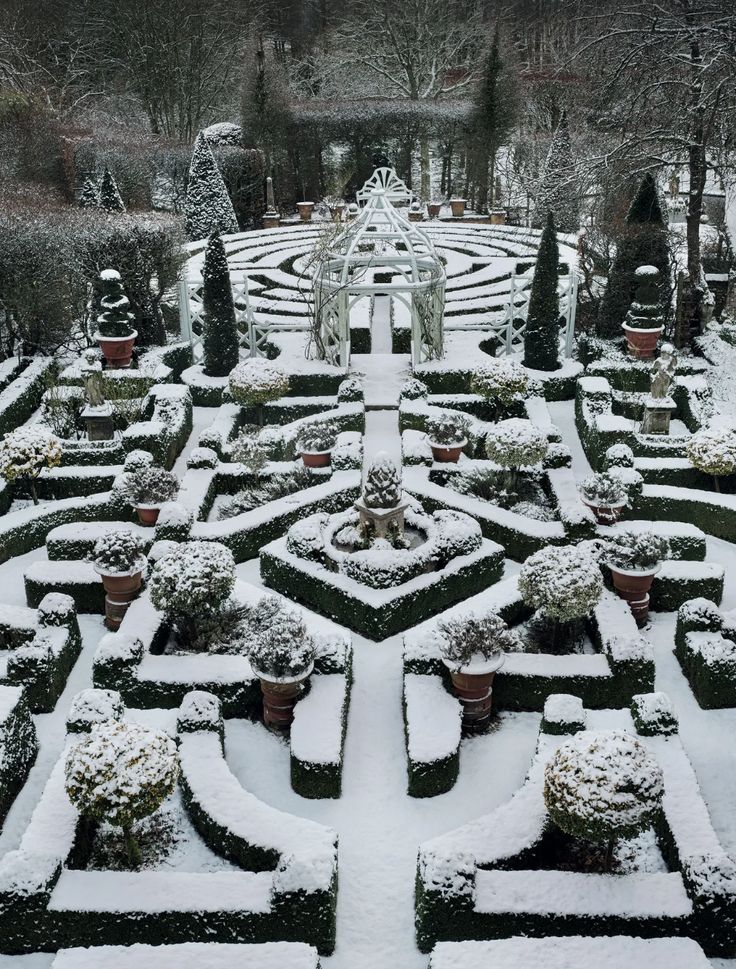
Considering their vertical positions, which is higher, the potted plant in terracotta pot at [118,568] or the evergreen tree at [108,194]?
the evergreen tree at [108,194]

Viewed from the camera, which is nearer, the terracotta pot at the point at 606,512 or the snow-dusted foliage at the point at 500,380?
the terracotta pot at the point at 606,512

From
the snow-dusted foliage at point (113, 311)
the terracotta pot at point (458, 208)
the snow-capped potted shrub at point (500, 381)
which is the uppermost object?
the terracotta pot at point (458, 208)

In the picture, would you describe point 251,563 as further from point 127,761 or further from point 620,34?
point 620,34

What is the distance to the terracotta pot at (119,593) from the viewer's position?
50.0 feet

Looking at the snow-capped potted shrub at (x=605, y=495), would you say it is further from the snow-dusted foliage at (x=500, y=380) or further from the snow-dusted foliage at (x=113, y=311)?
the snow-dusted foliage at (x=113, y=311)

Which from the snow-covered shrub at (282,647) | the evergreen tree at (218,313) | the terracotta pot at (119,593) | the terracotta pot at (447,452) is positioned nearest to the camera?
the snow-covered shrub at (282,647)

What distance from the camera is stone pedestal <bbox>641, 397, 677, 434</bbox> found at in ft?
68.6

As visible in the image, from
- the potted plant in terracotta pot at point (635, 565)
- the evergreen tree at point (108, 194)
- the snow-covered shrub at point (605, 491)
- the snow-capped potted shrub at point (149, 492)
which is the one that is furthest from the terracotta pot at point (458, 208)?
the potted plant in terracotta pot at point (635, 565)

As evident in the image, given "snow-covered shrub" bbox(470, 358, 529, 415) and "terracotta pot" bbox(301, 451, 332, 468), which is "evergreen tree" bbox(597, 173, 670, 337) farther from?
"terracotta pot" bbox(301, 451, 332, 468)

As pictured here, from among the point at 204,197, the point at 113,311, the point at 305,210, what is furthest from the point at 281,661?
the point at 305,210

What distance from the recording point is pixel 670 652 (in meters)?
14.8

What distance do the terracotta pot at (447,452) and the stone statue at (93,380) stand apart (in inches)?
319

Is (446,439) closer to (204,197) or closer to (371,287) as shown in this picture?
(371,287)

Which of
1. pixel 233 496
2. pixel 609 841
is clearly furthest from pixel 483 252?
pixel 609 841
